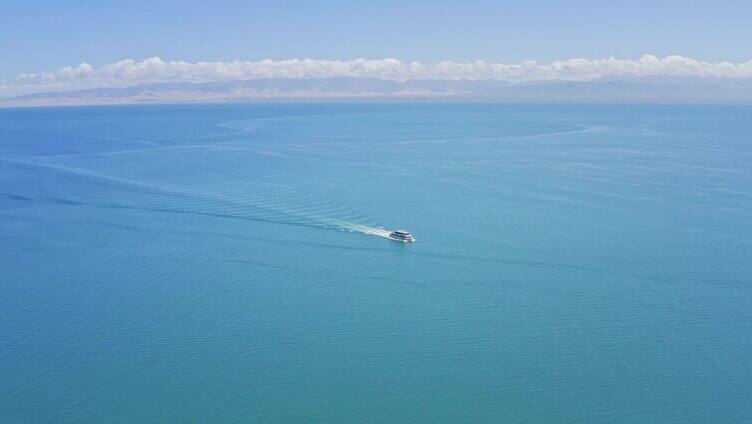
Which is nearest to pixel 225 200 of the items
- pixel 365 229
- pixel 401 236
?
pixel 365 229

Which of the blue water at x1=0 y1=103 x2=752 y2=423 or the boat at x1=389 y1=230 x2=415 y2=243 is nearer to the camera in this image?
the blue water at x1=0 y1=103 x2=752 y2=423

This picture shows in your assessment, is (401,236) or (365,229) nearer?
(401,236)

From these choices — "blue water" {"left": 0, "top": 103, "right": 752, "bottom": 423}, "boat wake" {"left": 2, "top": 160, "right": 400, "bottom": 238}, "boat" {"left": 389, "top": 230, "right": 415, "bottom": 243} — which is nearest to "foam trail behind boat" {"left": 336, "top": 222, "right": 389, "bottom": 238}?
"boat wake" {"left": 2, "top": 160, "right": 400, "bottom": 238}

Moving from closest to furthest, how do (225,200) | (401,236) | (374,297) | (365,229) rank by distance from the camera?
1. (374,297)
2. (401,236)
3. (365,229)
4. (225,200)

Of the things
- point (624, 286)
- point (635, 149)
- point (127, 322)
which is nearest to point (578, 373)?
point (624, 286)

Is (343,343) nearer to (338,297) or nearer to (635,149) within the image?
(338,297)

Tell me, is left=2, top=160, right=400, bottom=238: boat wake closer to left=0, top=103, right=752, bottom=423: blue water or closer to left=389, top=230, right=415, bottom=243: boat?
left=0, top=103, right=752, bottom=423: blue water

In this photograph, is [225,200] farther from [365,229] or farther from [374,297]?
[374,297]

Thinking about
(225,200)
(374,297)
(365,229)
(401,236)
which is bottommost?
(374,297)
